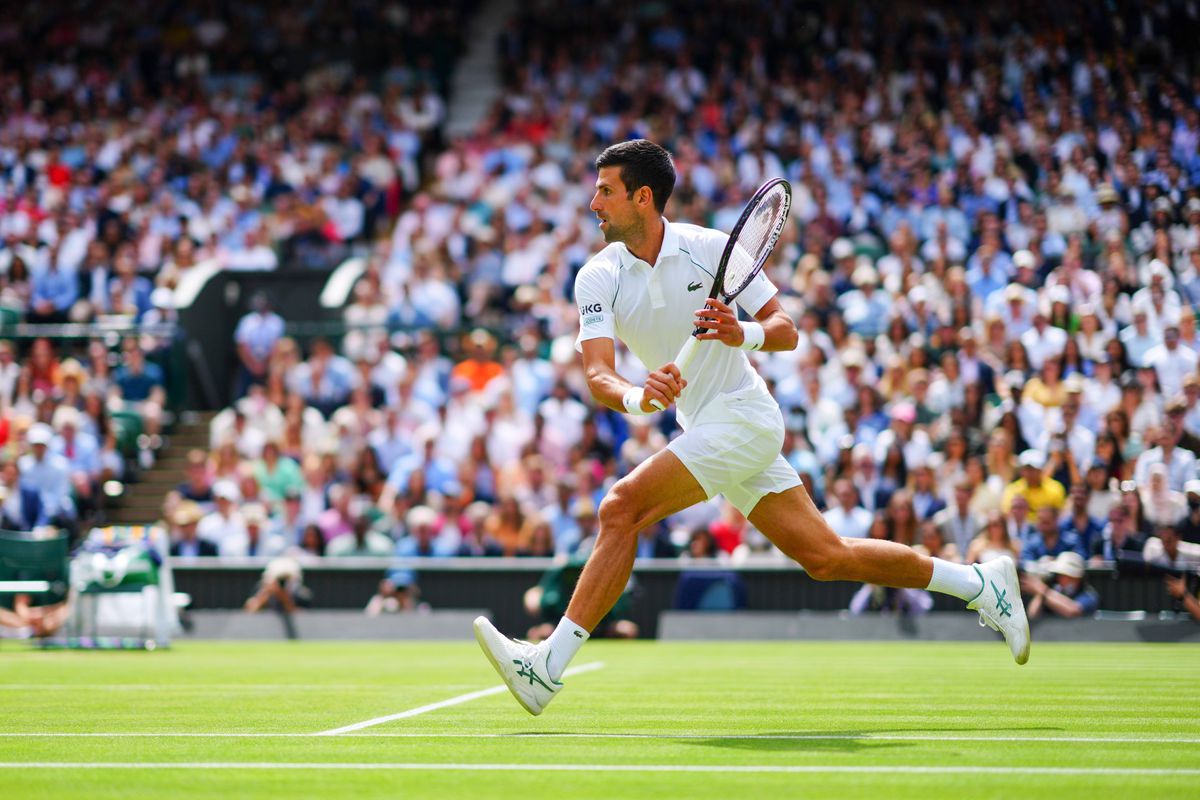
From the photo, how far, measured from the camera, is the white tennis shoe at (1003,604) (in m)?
7.57

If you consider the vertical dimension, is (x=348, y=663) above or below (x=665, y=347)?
below

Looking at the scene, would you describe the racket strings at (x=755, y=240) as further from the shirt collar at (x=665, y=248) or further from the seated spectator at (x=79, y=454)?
the seated spectator at (x=79, y=454)

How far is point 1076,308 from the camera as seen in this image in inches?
681

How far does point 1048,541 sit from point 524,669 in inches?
358

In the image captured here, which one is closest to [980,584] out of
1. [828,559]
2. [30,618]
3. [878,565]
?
[878,565]

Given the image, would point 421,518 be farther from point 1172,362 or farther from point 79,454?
point 1172,362

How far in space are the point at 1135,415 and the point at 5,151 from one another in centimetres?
1759

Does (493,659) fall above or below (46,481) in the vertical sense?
above

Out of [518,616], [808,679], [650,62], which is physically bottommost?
[518,616]

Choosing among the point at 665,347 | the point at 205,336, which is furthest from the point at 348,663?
the point at 205,336

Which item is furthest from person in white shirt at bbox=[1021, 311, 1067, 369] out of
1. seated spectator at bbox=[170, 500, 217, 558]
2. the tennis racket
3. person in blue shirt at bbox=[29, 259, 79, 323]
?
person in blue shirt at bbox=[29, 259, 79, 323]

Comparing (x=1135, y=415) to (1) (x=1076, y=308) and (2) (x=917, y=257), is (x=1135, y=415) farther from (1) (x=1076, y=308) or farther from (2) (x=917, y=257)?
(2) (x=917, y=257)

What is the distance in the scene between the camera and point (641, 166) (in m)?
7.12

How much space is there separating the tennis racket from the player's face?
0.42 m
